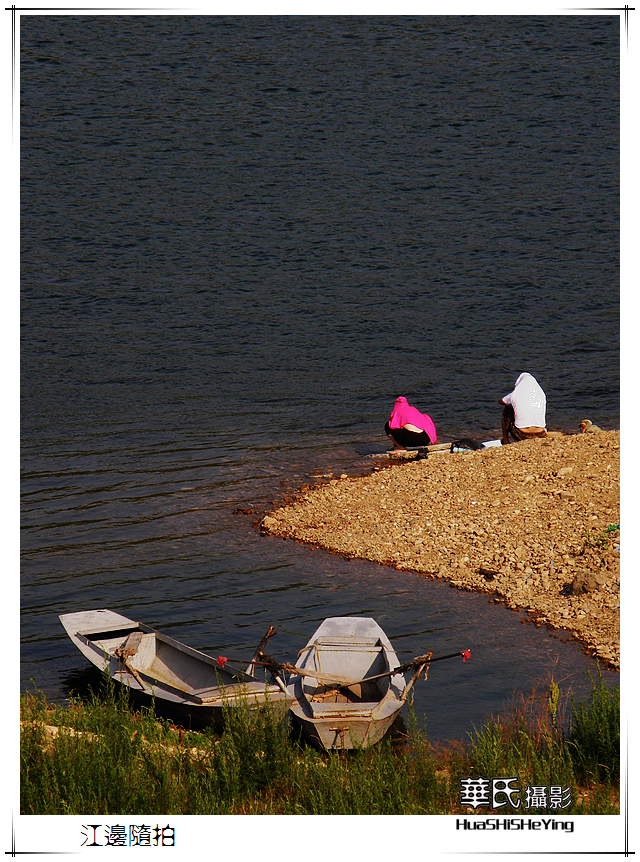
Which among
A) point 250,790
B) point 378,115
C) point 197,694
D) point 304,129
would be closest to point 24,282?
point 304,129

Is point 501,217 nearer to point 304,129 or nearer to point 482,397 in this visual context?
point 304,129

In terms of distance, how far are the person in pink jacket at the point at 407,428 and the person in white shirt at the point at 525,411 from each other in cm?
182

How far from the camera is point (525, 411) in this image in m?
21.1

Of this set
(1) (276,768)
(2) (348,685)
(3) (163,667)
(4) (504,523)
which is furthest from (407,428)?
(1) (276,768)

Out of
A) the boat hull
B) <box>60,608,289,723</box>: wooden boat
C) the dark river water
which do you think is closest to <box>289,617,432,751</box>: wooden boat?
the boat hull

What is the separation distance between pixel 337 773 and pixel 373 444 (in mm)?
13968

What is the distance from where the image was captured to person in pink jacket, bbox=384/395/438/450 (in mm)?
21203

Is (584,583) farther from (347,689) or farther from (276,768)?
(276,768)

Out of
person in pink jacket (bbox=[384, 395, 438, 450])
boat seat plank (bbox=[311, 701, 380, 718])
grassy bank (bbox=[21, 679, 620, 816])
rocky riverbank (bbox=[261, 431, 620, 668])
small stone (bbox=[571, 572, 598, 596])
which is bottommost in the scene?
grassy bank (bbox=[21, 679, 620, 816])

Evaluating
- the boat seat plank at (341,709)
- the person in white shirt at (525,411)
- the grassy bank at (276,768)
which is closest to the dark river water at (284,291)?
the boat seat plank at (341,709)

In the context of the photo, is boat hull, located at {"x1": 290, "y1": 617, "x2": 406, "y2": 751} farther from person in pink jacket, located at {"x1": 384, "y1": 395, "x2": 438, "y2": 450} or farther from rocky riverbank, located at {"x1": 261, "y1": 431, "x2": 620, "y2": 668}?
person in pink jacket, located at {"x1": 384, "y1": 395, "x2": 438, "y2": 450}

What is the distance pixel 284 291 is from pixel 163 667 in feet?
85.1

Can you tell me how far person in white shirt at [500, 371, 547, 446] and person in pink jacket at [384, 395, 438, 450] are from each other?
1.82 meters

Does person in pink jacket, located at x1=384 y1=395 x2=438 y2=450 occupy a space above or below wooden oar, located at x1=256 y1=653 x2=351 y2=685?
above
